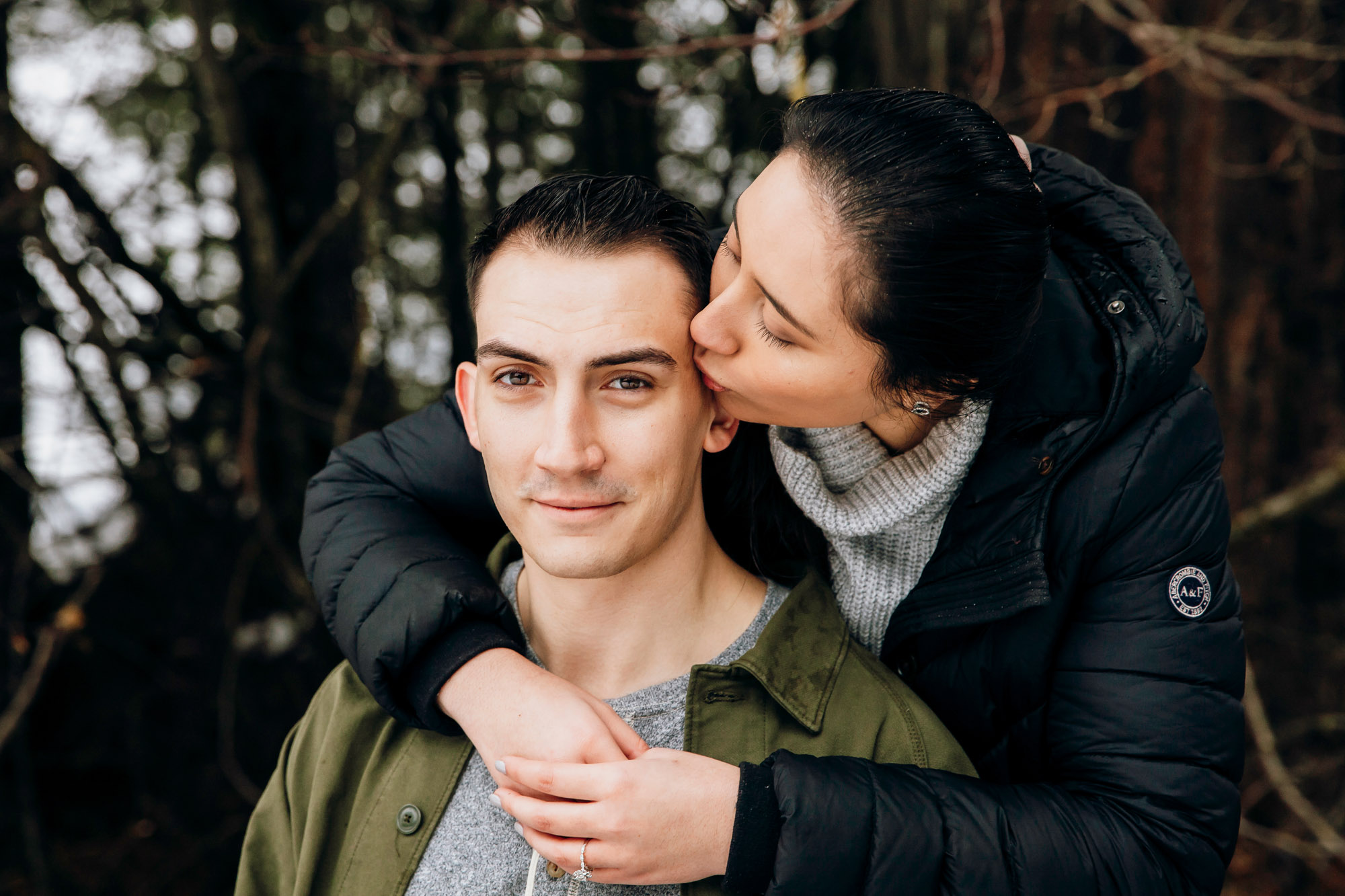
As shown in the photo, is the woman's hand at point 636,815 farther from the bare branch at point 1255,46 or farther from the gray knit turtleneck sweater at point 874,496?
the bare branch at point 1255,46

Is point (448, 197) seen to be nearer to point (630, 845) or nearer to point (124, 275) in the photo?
point (124, 275)

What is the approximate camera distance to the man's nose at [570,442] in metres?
1.49

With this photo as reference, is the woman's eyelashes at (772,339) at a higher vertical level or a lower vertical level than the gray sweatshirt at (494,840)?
higher

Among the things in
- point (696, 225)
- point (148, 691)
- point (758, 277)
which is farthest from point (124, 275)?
point (758, 277)

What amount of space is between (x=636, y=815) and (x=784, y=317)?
0.79 meters

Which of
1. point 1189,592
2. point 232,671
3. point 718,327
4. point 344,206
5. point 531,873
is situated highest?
point 344,206

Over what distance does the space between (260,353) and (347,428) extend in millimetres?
383

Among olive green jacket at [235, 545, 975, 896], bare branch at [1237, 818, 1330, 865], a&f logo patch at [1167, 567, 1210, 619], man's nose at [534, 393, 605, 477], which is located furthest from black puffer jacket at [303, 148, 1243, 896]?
bare branch at [1237, 818, 1330, 865]

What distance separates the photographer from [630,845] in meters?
1.29

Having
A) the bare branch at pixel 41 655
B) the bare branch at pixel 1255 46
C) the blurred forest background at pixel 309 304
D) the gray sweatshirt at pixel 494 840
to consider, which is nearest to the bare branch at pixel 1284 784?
the blurred forest background at pixel 309 304

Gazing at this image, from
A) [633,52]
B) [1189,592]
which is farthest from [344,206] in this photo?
[1189,592]

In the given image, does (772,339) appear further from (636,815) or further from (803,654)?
(636,815)

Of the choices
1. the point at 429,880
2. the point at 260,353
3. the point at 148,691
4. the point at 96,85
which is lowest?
the point at 148,691

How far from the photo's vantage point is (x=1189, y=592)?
1.57 m
